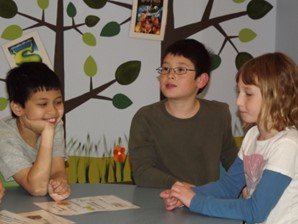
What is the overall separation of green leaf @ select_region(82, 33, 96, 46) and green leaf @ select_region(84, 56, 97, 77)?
0.08 m

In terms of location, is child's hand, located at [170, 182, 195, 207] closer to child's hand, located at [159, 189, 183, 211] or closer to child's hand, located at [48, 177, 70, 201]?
child's hand, located at [159, 189, 183, 211]

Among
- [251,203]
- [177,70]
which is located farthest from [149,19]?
[251,203]

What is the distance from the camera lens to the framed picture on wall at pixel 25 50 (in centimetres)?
277

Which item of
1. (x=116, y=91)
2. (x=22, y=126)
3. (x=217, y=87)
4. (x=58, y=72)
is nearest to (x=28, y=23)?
(x=58, y=72)

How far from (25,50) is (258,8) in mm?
1465

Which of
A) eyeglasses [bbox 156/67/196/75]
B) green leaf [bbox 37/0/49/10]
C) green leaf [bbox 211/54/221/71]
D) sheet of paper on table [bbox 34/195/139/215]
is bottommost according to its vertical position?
sheet of paper on table [bbox 34/195/139/215]

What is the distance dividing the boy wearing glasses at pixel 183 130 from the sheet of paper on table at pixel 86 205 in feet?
1.51

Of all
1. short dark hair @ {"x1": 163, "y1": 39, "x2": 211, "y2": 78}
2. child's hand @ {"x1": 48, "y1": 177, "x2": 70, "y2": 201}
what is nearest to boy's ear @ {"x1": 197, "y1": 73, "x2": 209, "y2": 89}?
short dark hair @ {"x1": 163, "y1": 39, "x2": 211, "y2": 78}

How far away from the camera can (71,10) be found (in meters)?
2.87

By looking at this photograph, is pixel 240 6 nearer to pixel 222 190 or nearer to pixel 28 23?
pixel 28 23

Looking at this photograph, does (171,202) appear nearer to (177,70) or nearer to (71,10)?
(177,70)

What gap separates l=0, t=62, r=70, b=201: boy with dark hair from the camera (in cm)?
183

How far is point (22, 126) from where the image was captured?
199 cm

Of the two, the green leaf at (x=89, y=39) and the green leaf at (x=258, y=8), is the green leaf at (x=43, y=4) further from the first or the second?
the green leaf at (x=258, y=8)
